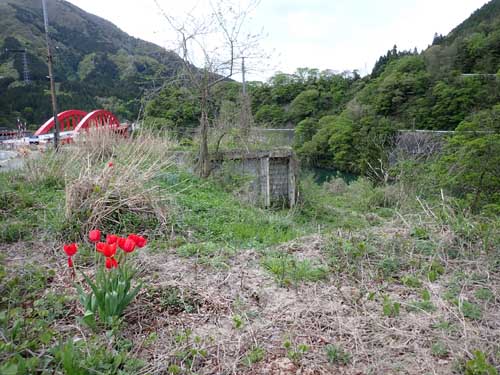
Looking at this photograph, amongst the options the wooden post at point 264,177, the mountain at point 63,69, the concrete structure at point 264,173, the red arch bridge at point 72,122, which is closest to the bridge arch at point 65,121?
the red arch bridge at point 72,122

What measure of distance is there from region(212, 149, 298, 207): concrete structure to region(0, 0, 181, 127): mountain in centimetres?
782

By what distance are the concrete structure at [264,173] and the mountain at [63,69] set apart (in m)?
7.82

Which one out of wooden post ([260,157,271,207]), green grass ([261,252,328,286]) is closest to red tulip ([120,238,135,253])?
green grass ([261,252,328,286])

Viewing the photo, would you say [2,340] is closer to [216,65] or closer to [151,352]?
[151,352]

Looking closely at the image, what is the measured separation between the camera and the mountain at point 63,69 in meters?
19.3

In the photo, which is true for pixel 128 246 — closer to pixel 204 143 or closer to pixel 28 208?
pixel 28 208

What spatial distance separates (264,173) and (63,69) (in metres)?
27.7

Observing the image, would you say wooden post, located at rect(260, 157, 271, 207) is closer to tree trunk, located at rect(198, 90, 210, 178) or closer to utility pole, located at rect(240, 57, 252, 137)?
utility pole, located at rect(240, 57, 252, 137)

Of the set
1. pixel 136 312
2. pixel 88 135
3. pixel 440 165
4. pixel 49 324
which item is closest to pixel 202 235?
pixel 136 312

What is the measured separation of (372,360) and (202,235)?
1977 mm

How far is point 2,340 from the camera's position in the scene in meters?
1.35

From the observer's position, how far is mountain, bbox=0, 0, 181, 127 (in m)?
19.3

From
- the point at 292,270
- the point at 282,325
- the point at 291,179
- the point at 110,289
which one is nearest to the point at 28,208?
the point at 110,289

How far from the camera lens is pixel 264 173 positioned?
24.2ft
